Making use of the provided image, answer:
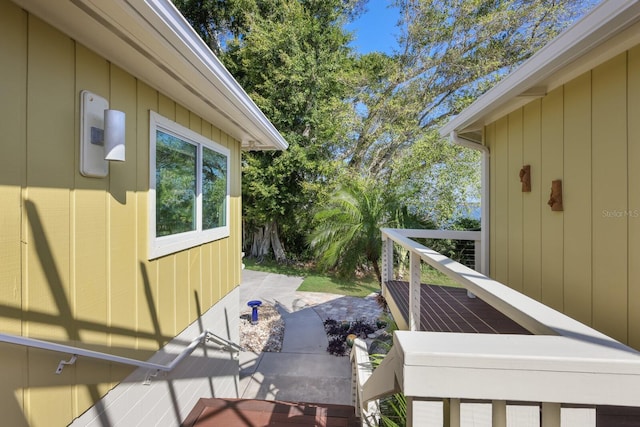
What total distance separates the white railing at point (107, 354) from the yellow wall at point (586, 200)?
3.27 meters

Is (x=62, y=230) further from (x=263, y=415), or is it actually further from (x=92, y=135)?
(x=263, y=415)

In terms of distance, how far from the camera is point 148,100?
2453 millimetres

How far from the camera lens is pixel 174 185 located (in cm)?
287

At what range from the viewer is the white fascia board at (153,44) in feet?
4.94

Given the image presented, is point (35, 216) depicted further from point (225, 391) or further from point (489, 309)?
point (489, 309)

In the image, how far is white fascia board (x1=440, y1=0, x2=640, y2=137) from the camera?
1.69 m

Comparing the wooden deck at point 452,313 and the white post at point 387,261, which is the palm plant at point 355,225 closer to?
the white post at point 387,261

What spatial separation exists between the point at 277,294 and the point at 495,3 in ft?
42.3

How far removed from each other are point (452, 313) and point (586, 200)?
1.74 metres

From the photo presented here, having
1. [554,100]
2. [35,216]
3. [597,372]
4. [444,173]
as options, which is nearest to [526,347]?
[597,372]

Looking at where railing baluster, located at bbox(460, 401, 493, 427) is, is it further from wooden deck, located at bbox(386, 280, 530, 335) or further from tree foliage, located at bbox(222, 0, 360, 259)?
tree foliage, located at bbox(222, 0, 360, 259)

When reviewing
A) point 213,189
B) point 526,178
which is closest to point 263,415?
point 213,189

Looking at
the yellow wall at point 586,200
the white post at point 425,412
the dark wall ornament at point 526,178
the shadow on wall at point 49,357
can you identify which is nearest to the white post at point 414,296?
the yellow wall at point 586,200

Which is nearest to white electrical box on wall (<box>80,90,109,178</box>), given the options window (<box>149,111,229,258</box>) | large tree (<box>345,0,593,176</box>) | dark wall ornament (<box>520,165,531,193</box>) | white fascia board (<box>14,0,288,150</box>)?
white fascia board (<box>14,0,288,150</box>)
